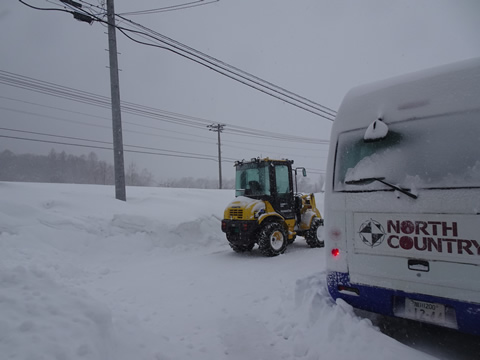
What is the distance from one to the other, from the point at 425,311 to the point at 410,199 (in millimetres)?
1038

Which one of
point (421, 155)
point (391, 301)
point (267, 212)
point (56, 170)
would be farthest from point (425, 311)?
point (56, 170)

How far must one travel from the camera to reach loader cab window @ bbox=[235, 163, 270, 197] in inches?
316

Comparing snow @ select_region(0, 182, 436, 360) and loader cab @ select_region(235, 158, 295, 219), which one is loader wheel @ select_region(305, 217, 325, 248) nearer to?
snow @ select_region(0, 182, 436, 360)

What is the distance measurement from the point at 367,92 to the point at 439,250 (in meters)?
1.83

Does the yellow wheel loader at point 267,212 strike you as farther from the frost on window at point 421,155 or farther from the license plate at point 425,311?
the license plate at point 425,311

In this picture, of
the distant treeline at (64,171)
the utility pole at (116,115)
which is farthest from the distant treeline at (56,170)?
the utility pole at (116,115)

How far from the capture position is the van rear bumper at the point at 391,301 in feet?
7.72

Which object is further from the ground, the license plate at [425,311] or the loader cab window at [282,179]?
the loader cab window at [282,179]

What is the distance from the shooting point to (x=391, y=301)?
9.09 ft

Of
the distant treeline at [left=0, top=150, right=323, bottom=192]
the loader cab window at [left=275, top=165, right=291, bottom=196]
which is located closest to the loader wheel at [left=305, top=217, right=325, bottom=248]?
the loader cab window at [left=275, top=165, right=291, bottom=196]

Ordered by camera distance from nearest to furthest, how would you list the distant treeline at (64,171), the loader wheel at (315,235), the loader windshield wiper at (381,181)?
the loader windshield wiper at (381,181)
the loader wheel at (315,235)
the distant treeline at (64,171)

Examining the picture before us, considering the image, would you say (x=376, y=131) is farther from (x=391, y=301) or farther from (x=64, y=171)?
(x=64, y=171)

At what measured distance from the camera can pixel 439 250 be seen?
251 centimetres

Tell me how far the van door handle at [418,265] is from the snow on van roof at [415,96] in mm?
Result: 1414
